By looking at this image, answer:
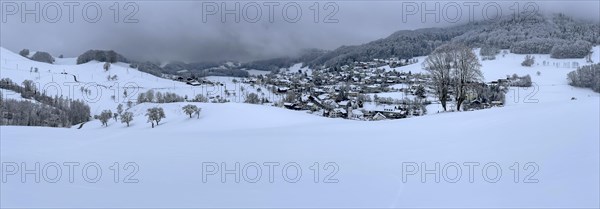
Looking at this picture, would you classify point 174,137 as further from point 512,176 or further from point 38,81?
point 38,81

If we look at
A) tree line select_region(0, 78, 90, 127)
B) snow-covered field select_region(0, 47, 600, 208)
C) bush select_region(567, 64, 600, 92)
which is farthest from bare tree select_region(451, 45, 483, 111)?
bush select_region(567, 64, 600, 92)

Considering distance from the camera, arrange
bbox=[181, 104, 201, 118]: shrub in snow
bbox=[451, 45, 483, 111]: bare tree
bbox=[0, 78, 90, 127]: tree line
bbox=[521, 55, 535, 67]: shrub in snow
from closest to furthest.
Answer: bbox=[451, 45, 483, 111]: bare tree
bbox=[181, 104, 201, 118]: shrub in snow
bbox=[0, 78, 90, 127]: tree line
bbox=[521, 55, 535, 67]: shrub in snow

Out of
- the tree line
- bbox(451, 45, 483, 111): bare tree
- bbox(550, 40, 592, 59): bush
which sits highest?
bbox(550, 40, 592, 59): bush

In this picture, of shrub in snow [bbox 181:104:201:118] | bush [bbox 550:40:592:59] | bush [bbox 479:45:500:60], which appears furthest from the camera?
bush [bbox 479:45:500:60]

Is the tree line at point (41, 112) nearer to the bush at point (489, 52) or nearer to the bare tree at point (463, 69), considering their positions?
the bare tree at point (463, 69)

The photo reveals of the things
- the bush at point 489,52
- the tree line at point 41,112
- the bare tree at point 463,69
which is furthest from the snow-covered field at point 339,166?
the bush at point 489,52

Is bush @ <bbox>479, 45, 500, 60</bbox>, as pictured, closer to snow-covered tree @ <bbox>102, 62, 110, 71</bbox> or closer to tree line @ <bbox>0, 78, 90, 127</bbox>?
tree line @ <bbox>0, 78, 90, 127</bbox>

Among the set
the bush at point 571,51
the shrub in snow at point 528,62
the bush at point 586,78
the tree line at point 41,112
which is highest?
the bush at point 571,51

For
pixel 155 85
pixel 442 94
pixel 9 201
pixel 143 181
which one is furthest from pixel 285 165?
pixel 155 85

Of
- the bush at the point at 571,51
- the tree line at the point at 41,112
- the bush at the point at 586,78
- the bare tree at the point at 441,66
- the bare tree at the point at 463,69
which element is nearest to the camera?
the bare tree at the point at 463,69
